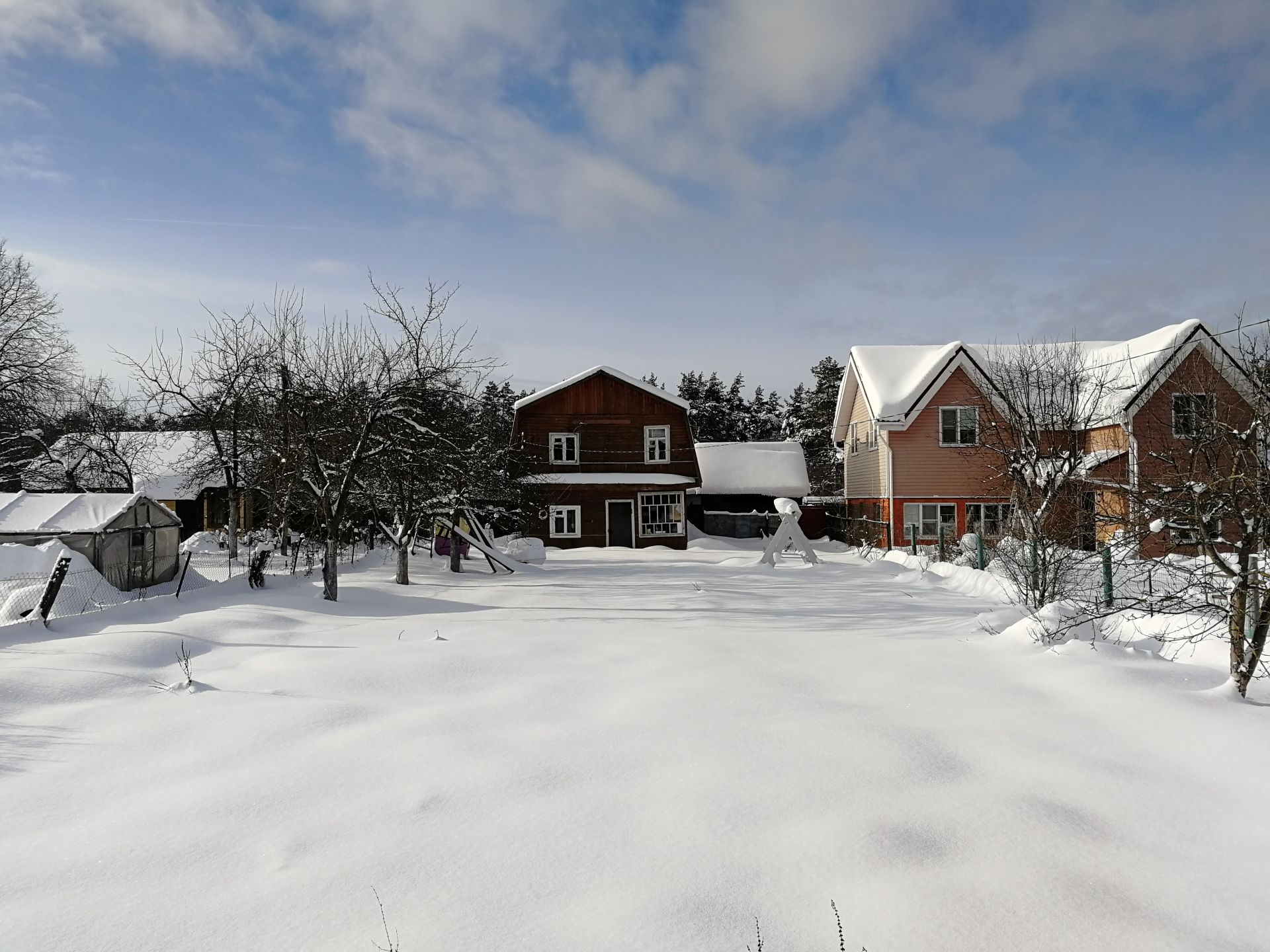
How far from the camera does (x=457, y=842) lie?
448 centimetres

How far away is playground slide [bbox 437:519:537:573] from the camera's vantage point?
70.7 ft

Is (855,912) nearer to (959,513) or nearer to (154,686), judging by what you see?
(154,686)

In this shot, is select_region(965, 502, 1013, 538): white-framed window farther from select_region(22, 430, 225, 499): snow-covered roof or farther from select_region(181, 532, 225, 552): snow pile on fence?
select_region(22, 430, 225, 499): snow-covered roof

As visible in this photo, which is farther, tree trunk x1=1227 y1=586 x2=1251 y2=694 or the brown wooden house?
the brown wooden house

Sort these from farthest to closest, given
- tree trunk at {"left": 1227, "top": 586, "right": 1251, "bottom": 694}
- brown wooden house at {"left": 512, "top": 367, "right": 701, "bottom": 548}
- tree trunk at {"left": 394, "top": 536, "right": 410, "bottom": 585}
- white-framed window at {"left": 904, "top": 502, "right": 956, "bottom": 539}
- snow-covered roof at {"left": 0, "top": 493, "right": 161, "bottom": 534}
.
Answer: brown wooden house at {"left": 512, "top": 367, "right": 701, "bottom": 548}, white-framed window at {"left": 904, "top": 502, "right": 956, "bottom": 539}, tree trunk at {"left": 394, "top": 536, "right": 410, "bottom": 585}, snow-covered roof at {"left": 0, "top": 493, "right": 161, "bottom": 534}, tree trunk at {"left": 1227, "top": 586, "right": 1251, "bottom": 694}

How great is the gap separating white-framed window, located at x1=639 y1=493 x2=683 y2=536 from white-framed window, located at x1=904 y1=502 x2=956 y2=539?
352 inches

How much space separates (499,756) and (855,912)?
2.91 metres

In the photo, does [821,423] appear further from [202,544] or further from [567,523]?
[202,544]

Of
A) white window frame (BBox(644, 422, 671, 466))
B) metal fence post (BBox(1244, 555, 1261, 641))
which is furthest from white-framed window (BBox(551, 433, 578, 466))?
metal fence post (BBox(1244, 555, 1261, 641))

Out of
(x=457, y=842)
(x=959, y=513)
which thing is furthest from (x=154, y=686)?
(x=959, y=513)

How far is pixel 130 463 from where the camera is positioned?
37.8m

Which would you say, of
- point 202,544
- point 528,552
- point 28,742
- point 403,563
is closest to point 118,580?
point 403,563

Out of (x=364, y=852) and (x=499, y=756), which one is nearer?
(x=364, y=852)

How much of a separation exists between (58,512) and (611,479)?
18472 millimetres
